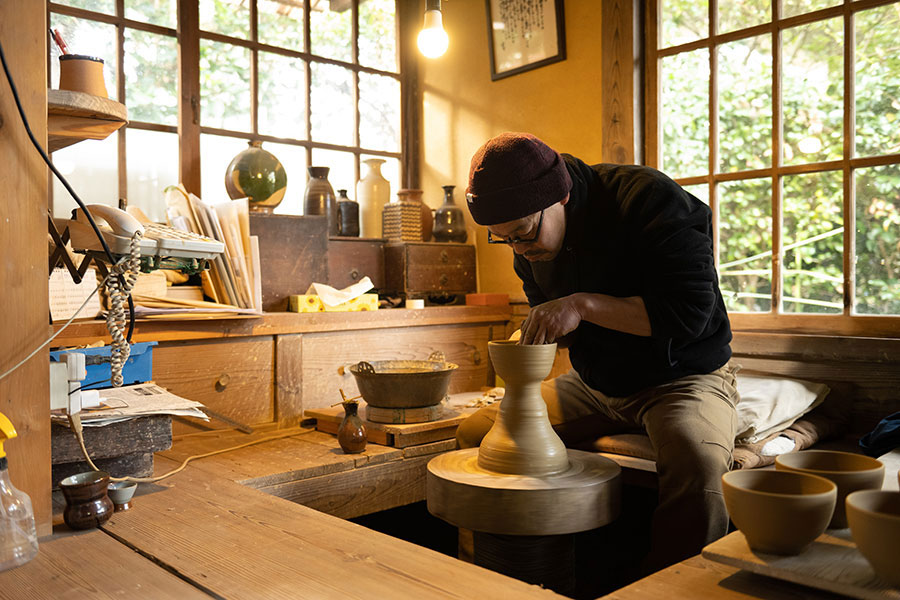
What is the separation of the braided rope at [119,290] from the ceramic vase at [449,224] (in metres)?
2.36

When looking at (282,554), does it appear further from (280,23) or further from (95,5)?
(280,23)

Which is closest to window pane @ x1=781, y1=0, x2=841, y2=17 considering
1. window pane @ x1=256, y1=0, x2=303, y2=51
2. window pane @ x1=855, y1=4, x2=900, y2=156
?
window pane @ x1=855, y1=4, x2=900, y2=156

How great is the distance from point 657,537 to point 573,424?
606 mm

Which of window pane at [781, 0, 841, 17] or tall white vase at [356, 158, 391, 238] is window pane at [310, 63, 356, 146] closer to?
tall white vase at [356, 158, 391, 238]

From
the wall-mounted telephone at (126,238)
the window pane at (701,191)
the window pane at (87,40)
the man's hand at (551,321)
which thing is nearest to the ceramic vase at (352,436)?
the man's hand at (551,321)

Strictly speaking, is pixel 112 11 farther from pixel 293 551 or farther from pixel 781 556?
pixel 781 556

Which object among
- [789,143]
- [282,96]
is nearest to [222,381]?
[282,96]

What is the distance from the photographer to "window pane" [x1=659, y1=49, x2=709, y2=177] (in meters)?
2.89

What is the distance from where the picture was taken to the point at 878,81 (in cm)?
247

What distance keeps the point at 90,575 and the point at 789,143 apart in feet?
8.53

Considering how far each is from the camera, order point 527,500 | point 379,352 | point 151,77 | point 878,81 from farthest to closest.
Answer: point 151,77 → point 379,352 → point 878,81 → point 527,500

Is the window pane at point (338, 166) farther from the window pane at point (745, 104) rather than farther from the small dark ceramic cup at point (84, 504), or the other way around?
the small dark ceramic cup at point (84, 504)

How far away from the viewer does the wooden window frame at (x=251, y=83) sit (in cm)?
308

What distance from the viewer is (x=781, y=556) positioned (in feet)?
3.53
